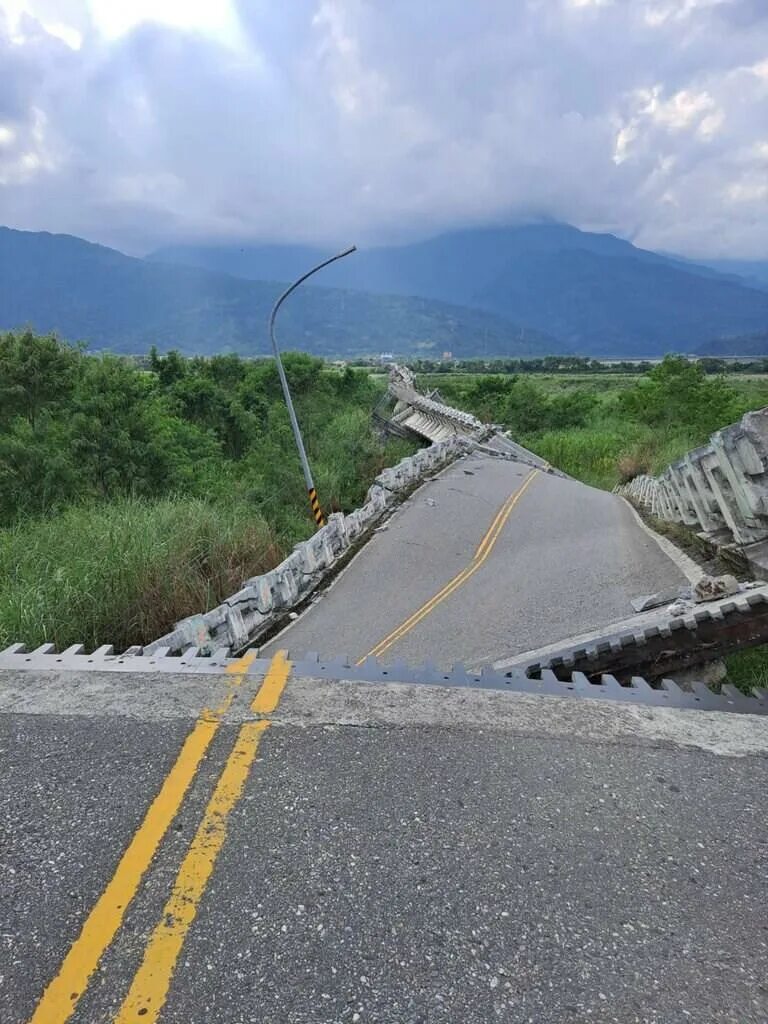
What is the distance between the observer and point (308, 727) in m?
3.54

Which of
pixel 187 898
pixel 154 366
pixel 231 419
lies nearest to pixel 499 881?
pixel 187 898

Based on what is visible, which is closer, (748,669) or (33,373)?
(748,669)

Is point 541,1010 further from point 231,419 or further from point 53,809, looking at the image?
point 231,419

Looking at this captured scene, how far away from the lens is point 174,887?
8.09 feet

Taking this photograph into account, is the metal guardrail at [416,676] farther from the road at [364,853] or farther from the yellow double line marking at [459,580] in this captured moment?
the yellow double line marking at [459,580]

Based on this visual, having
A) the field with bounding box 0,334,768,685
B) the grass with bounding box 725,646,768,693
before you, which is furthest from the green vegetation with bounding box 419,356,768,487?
the grass with bounding box 725,646,768,693

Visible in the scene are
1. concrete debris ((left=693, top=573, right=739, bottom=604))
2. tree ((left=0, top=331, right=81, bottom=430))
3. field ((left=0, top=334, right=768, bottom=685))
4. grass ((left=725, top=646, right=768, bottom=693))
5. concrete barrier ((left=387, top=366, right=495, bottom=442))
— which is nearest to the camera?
concrete debris ((left=693, top=573, right=739, bottom=604))

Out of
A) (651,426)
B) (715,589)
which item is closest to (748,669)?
(715,589)

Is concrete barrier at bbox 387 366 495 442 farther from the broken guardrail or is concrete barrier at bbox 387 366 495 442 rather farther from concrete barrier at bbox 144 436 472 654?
the broken guardrail

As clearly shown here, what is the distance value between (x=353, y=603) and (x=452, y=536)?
4.72 metres

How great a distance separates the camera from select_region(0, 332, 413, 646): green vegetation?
A: 6.68 meters

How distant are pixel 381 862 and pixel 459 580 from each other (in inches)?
329

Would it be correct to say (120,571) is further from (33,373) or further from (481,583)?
(33,373)

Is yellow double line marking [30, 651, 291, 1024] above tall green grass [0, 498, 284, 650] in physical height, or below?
below
